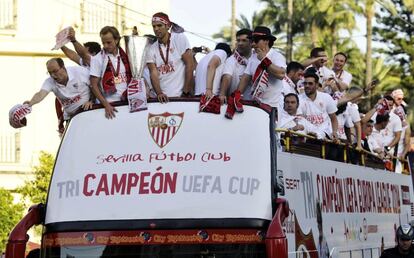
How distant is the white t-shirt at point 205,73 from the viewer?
12.0 metres

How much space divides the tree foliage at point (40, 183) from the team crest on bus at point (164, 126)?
23.1 meters

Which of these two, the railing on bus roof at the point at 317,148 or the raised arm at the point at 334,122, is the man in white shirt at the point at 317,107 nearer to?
the raised arm at the point at 334,122

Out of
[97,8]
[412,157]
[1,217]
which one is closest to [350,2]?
[97,8]

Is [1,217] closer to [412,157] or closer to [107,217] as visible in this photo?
[412,157]

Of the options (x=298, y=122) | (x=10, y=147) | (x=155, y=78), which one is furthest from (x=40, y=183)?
(x=155, y=78)

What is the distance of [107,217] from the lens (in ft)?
34.4

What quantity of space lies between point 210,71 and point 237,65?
0.44 metres

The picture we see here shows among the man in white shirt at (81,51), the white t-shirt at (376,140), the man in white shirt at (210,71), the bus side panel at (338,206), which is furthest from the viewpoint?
the white t-shirt at (376,140)

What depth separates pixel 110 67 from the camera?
38.5 ft

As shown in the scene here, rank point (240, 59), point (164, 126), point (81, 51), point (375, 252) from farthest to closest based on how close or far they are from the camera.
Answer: point (375, 252)
point (81, 51)
point (240, 59)
point (164, 126)

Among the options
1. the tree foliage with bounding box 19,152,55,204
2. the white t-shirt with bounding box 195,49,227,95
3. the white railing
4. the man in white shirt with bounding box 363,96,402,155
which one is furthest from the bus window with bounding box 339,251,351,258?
the white railing

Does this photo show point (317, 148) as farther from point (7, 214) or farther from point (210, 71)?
point (7, 214)

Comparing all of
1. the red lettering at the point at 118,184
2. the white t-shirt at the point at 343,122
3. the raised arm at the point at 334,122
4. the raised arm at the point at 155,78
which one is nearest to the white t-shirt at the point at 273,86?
the raised arm at the point at 155,78

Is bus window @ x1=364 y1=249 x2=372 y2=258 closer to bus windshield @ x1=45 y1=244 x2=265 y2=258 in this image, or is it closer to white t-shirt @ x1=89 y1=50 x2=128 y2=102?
white t-shirt @ x1=89 y1=50 x2=128 y2=102
